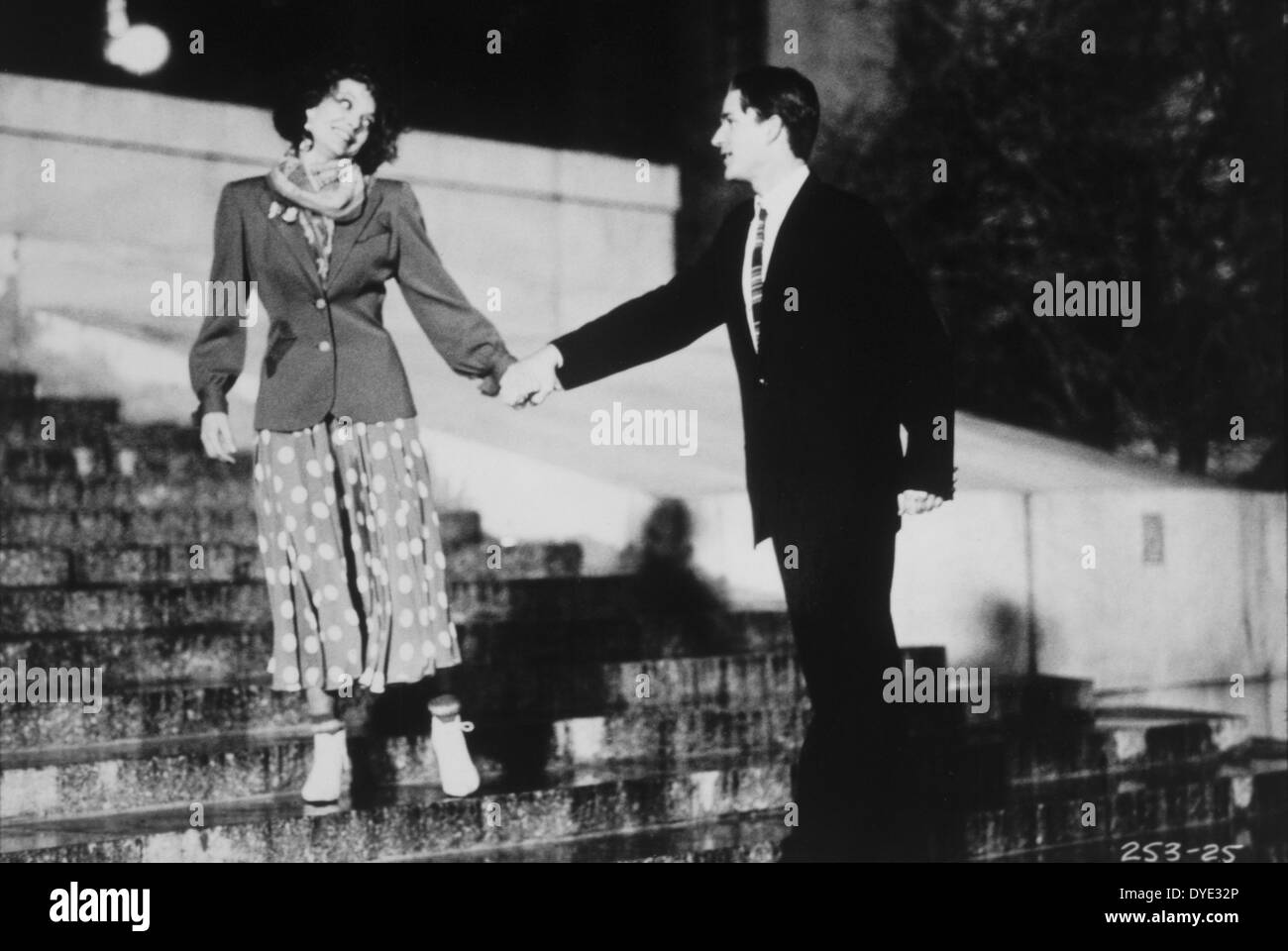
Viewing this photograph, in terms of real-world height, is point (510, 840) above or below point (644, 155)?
below

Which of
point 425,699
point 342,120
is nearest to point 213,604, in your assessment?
point 425,699

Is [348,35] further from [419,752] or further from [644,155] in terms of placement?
[419,752]

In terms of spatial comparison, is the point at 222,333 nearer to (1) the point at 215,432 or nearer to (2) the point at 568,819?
(1) the point at 215,432

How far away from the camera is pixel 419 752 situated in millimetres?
4586

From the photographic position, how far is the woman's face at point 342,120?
4309 millimetres

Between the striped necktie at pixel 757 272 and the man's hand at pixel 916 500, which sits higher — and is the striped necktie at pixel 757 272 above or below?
above

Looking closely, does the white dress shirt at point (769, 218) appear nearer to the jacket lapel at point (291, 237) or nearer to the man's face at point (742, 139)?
the man's face at point (742, 139)

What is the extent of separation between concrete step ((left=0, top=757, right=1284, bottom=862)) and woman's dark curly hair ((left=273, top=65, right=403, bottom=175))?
72.0 inches

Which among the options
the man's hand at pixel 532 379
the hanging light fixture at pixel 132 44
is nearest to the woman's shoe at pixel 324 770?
the man's hand at pixel 532 379

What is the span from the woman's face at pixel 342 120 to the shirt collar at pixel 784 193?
114cm

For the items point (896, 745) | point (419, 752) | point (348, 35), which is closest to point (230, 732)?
point (419, 752)

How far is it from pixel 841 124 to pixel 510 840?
3.98 m

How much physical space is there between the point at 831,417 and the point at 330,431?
4.56ft
